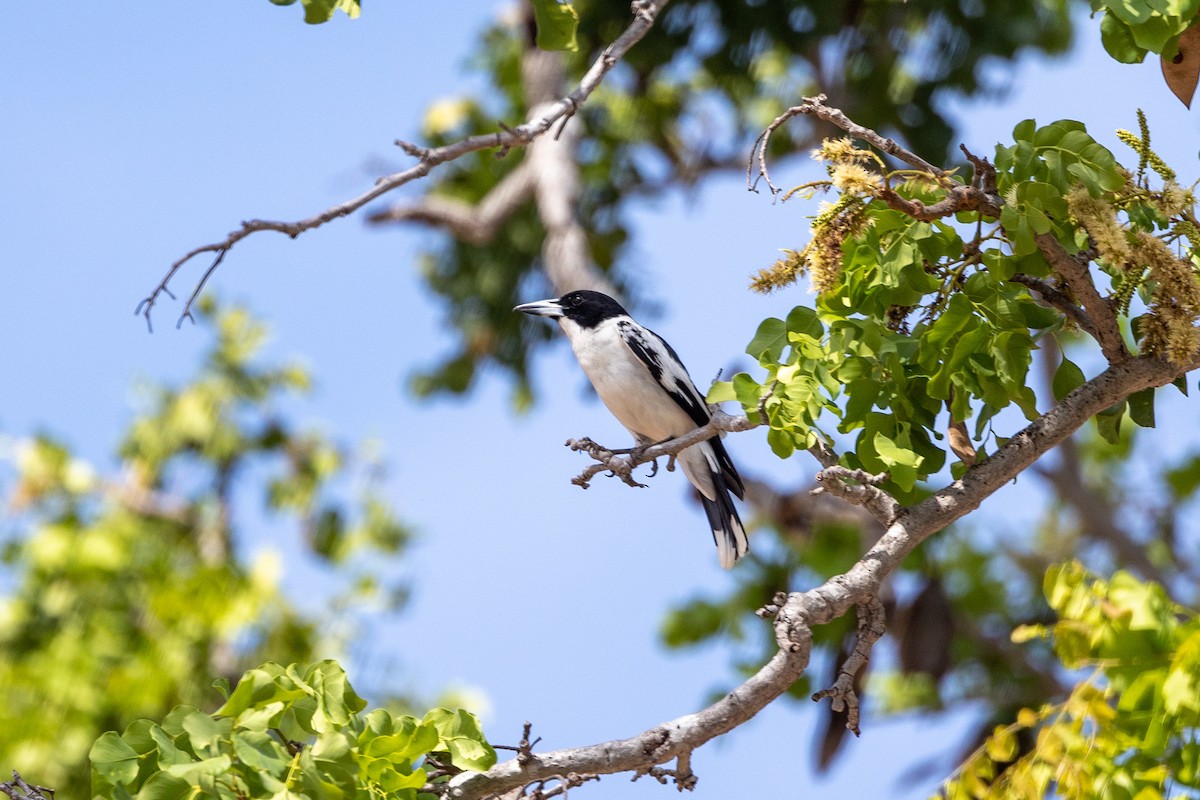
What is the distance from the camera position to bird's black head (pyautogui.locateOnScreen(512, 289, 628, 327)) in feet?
20.4

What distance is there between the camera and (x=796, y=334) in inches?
115

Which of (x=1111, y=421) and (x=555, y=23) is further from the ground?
(x=555, y=23)

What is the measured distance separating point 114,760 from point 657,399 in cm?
354

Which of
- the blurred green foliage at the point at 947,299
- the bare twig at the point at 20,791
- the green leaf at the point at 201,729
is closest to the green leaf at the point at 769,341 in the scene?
the blurred green foliage at the point at 947,299

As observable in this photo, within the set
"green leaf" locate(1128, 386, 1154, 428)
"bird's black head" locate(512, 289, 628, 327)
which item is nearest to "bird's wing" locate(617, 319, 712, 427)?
"bird's black head" locate(512, 289, 628, 327)

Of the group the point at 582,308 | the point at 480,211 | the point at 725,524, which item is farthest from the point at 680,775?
the point at 480,211

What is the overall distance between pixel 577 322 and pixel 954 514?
11.4 ft

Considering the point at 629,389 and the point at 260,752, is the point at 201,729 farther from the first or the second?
the point at 629,389

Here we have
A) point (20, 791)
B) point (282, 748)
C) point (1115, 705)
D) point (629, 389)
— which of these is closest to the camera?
point (282, 748)

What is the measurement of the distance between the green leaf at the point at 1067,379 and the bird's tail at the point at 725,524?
94.0 inches

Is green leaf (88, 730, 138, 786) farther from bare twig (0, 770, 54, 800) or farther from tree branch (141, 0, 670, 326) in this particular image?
tree branch (141, 0, 670, 326)

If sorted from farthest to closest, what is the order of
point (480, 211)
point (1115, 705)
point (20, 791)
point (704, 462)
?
1. point (480, 211)
2. point (704, 462)
3. point (1115, 705)
4. point (20, 791)

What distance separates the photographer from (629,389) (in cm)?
580

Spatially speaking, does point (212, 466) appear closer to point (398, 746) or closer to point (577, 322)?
point (577, 322)
